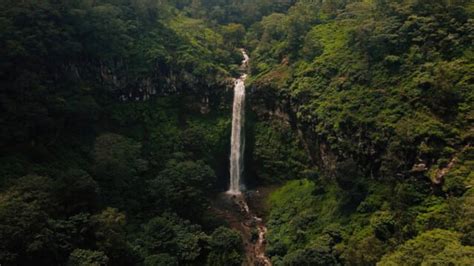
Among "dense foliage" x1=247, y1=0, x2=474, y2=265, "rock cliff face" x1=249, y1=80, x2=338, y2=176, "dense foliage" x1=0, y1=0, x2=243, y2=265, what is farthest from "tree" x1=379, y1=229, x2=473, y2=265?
"rock cliff face" x1=249, y1=80, x2=338, y2=176

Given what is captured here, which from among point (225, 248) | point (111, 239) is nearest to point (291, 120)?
point (225, 248)

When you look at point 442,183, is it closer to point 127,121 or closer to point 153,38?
point 127,121

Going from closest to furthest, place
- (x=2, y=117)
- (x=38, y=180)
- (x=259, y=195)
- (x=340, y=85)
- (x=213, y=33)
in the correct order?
(x=38, y=180)
(x=2, y=117)
(x=340, y=85)
(x=259, y=195)
(x=213, y=33)

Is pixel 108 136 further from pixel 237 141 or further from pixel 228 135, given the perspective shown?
pixel 237 141

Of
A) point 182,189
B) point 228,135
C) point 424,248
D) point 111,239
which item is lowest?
point 111,239

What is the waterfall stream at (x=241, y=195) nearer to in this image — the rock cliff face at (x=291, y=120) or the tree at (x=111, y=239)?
the rock cliff face at (x=291, y=120)

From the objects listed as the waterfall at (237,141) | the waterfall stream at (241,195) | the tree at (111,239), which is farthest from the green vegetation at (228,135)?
the waterfall stream at (241,195)

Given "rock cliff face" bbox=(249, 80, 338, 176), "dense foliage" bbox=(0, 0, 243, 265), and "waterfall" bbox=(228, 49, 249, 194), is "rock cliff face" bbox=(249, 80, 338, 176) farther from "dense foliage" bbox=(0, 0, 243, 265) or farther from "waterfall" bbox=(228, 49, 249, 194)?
"dense foliage" bbox=(0, 0, 243, 265)

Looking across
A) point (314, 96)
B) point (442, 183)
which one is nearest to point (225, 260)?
point (442, 183)
